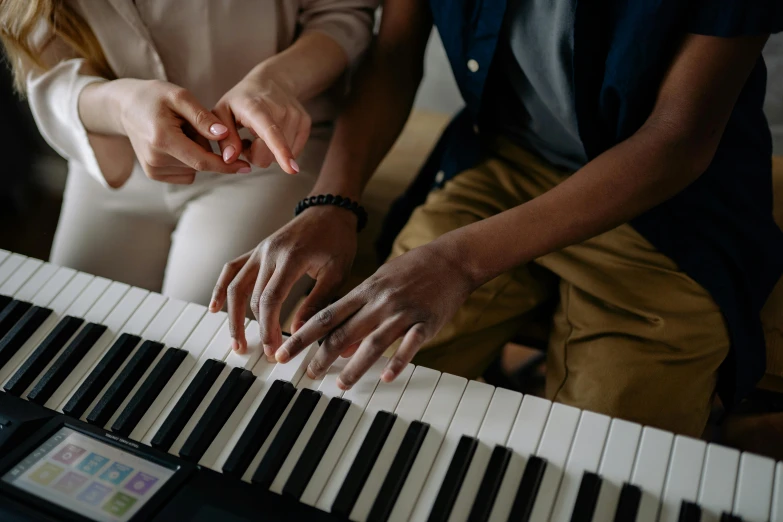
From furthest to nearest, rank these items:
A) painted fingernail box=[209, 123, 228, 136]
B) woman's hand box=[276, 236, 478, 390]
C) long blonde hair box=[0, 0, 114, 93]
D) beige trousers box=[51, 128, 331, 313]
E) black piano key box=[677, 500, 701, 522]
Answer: beige trousers box=[51, 128, 331, 313] → long blonde hair box=[0, 0, 114, 93] → painted fingernail box=[209, 123, 228, 136] → woman's hand box=[276, 236, 478, 390] → black piano key box=[677, 500, 701, 522]

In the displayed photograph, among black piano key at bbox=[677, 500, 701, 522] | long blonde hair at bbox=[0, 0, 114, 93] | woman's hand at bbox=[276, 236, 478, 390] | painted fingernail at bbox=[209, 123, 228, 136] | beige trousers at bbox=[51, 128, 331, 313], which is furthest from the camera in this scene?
beige trousers at bbox=[51, 128, 331, 313]

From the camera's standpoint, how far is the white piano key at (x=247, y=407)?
68 centimetres

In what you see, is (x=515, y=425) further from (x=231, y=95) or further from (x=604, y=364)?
(x=231, y=95)

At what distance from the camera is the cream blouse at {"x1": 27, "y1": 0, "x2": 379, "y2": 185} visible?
0.98m

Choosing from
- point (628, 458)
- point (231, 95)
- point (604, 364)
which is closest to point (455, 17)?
point (231, 95)

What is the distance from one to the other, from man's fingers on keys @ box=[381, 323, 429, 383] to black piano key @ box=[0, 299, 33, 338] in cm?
49

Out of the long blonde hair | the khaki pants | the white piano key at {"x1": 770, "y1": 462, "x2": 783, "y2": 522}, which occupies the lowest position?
the khaki pants

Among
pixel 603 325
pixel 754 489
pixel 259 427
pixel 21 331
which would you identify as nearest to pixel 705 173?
pixel 603 325

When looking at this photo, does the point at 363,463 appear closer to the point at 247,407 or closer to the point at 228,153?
the point at 247,407

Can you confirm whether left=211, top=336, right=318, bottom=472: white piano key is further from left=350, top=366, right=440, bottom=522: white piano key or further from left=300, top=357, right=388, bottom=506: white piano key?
left=350, top=366, right=440, bottom=522: white piano key

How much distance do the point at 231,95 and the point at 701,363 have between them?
74 centimetres

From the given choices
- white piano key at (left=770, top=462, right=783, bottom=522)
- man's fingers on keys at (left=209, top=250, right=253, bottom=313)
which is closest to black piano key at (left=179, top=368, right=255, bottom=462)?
man's fingers on keys at (left=209, top=250, right=253, bottom=313)

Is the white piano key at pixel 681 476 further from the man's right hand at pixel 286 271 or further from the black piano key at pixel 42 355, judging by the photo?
the black piano key at pixel 42 355

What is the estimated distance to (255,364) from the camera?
0.76 metres
